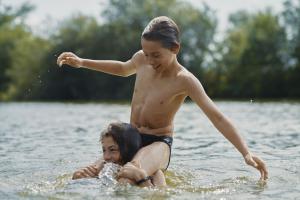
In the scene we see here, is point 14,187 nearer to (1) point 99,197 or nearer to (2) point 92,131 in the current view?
(1) point 99,197

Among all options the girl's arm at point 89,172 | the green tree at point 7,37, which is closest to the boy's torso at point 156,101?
the girl's arm at point 89,172

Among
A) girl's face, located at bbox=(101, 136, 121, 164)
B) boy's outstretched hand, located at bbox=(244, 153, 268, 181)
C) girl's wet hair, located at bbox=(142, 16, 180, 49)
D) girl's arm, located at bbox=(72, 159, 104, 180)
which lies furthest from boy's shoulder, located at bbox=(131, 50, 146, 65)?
boy's outstretched hand, located at bbox=(244, 153, 268, 181)

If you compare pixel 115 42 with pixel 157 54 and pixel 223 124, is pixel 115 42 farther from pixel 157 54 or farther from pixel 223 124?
pixel 223 124

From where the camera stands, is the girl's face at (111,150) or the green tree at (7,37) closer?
the girl's face at (111,150)

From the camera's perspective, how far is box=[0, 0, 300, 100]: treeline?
5103 centimetres

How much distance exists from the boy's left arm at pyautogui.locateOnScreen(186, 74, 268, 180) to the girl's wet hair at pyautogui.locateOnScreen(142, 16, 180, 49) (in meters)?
0.40

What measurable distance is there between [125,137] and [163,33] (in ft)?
3.41

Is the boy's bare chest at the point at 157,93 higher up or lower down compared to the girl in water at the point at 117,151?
higher up

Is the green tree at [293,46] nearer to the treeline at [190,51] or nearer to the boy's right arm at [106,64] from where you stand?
the treeline at [190,51]

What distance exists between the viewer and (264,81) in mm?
50531

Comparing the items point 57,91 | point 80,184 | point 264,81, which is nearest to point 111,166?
point 80,184

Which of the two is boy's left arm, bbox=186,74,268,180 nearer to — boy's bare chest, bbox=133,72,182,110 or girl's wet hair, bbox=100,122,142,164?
boy's bare chest, bbox=133,72,182,110

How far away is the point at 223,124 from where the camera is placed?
18.2ft

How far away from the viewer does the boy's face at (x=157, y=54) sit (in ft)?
18.2
